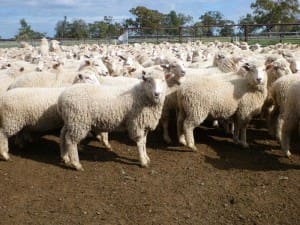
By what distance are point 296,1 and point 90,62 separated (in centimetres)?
4836

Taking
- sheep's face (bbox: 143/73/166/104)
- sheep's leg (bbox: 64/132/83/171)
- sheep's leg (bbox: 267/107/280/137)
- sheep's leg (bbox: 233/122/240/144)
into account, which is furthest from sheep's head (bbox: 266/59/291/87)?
sheep's leg (bbox: 64/132/83/171)

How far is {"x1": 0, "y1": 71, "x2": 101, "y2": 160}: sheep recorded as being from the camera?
6.88m

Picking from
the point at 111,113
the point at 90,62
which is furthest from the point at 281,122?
the point at 90,62

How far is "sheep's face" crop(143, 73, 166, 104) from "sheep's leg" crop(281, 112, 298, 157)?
2.08m

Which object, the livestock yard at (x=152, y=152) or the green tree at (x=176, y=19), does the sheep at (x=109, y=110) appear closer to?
the livestock yard at (x=152, y=152)

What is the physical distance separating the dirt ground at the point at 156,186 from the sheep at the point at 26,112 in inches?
20.7

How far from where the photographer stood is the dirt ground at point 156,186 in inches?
205

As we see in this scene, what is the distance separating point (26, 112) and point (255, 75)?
400 cm

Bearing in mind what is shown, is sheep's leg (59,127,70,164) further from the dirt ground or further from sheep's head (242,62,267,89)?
sheep's head (242,62,267,89)

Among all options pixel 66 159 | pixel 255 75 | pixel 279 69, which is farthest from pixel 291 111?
pixel 66 159

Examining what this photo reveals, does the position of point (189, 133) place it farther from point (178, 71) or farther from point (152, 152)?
point (178, 71)

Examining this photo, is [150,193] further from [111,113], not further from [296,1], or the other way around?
[296,1]

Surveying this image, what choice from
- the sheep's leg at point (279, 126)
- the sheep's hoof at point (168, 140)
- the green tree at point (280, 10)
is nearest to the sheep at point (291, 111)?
the sheep's leg at point (279, 126)

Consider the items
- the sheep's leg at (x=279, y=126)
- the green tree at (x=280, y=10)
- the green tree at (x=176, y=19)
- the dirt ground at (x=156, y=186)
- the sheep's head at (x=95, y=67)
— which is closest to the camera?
the dirt ground at (x=156, y=186)
